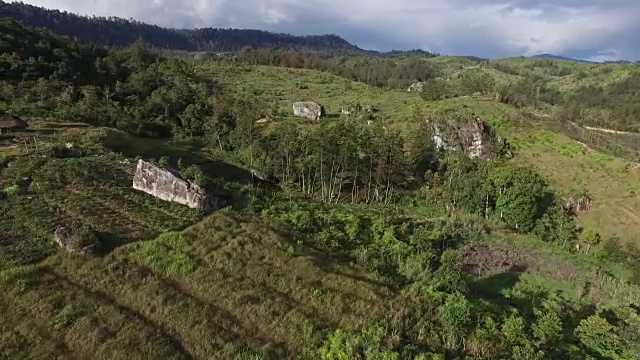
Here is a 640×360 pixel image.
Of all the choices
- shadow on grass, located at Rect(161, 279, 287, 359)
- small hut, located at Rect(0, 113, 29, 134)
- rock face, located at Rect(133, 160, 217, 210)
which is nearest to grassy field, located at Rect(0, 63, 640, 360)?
shadow on grass, located at Rect(161, 279, 287, 359)

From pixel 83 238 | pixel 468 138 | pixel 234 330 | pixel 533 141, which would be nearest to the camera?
pixel 234 330

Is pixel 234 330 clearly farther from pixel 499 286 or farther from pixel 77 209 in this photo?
pixel 499 286

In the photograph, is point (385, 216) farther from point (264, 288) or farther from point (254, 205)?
point (264, 288)

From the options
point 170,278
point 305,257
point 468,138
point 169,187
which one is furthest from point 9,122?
A: point 468,138

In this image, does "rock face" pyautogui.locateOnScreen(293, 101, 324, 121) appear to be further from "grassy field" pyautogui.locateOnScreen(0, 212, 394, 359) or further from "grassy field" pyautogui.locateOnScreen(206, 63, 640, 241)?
"grassy field" pyautogui.locateOnScreen(0, 212, 394, 359)

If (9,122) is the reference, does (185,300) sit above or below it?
below

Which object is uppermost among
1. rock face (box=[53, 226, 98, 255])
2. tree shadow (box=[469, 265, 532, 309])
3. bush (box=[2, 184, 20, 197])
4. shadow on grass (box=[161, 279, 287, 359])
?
bush (box=[2, 184, 20, 197])
